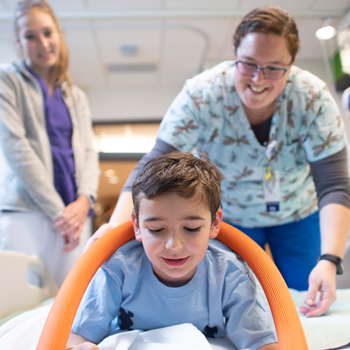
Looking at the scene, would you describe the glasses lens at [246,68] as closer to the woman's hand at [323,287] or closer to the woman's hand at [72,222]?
the woman's hand at [323,287]

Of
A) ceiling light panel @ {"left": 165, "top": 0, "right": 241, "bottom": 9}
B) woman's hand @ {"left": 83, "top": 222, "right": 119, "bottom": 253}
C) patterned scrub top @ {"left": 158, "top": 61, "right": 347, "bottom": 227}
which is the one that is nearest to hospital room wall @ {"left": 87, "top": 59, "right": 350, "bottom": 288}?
ceiling light panel @ {"left": 165, "top": 0, "right": 241, "bottom": 9}

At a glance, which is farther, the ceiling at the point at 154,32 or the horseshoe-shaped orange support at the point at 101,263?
the ceiling at the point at 154,32

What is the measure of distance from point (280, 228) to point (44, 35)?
53.8 inches

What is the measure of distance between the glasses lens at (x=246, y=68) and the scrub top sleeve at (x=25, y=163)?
36.1 inches

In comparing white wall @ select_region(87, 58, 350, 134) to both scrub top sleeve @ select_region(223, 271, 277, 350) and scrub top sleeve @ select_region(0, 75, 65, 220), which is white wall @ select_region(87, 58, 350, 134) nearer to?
scrub top sleeve @ select_region(0, 75, 65, 220)

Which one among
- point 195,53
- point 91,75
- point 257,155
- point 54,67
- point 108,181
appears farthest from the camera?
point 108,181

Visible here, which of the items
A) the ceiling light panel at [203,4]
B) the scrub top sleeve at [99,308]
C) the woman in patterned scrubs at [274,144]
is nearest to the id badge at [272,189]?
the woman in patterned scrubs at [274,144]

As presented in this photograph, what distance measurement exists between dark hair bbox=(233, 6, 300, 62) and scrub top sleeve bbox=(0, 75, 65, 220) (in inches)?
38.1

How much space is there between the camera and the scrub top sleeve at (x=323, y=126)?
1.09m

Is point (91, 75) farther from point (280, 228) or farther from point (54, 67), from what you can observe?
point (280, 228)

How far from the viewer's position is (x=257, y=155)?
121 centimetres

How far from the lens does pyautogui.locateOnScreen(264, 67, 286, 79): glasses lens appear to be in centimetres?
101

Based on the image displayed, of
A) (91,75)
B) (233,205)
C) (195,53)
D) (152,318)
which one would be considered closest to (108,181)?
(91,75)

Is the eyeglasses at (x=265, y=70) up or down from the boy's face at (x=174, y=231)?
up
